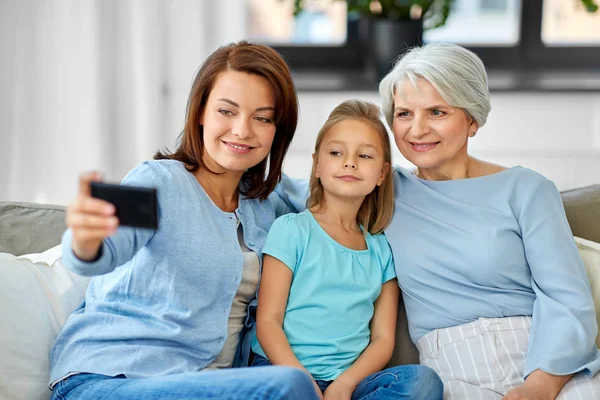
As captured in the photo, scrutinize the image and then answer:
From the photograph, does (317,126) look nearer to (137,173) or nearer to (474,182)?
(474,182)

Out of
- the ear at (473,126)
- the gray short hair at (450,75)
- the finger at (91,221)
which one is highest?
the gray short hair at (450,75)

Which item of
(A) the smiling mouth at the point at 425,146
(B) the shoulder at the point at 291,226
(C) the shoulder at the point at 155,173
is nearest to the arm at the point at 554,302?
(A) the smiling mouth at the point at 425,146

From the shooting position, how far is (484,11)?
323cm

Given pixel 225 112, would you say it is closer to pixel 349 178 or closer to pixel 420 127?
pixel 349 178

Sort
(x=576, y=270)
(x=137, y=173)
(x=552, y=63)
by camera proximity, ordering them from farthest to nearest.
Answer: (x=552, y=63) < (x=576, y=270) < (x=137, y=173)

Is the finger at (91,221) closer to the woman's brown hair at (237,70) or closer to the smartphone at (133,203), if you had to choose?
the smartphone at (133,203)

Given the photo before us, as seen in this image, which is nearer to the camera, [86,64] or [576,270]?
[576,270]

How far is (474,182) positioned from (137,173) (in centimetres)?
75

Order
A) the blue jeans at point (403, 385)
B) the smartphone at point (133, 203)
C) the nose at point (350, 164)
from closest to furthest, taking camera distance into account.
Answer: the smartphone at point (133, 203)
the blue jeans at point (403, 385)
the nose at point (350, 164)

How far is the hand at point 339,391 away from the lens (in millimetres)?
1544

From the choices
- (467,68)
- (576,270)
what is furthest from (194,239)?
(576,270)

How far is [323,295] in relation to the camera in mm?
1662

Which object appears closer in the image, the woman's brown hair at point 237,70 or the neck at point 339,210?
the woman's brown hair at point 237,70

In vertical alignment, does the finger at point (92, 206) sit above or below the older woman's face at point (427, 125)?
below
